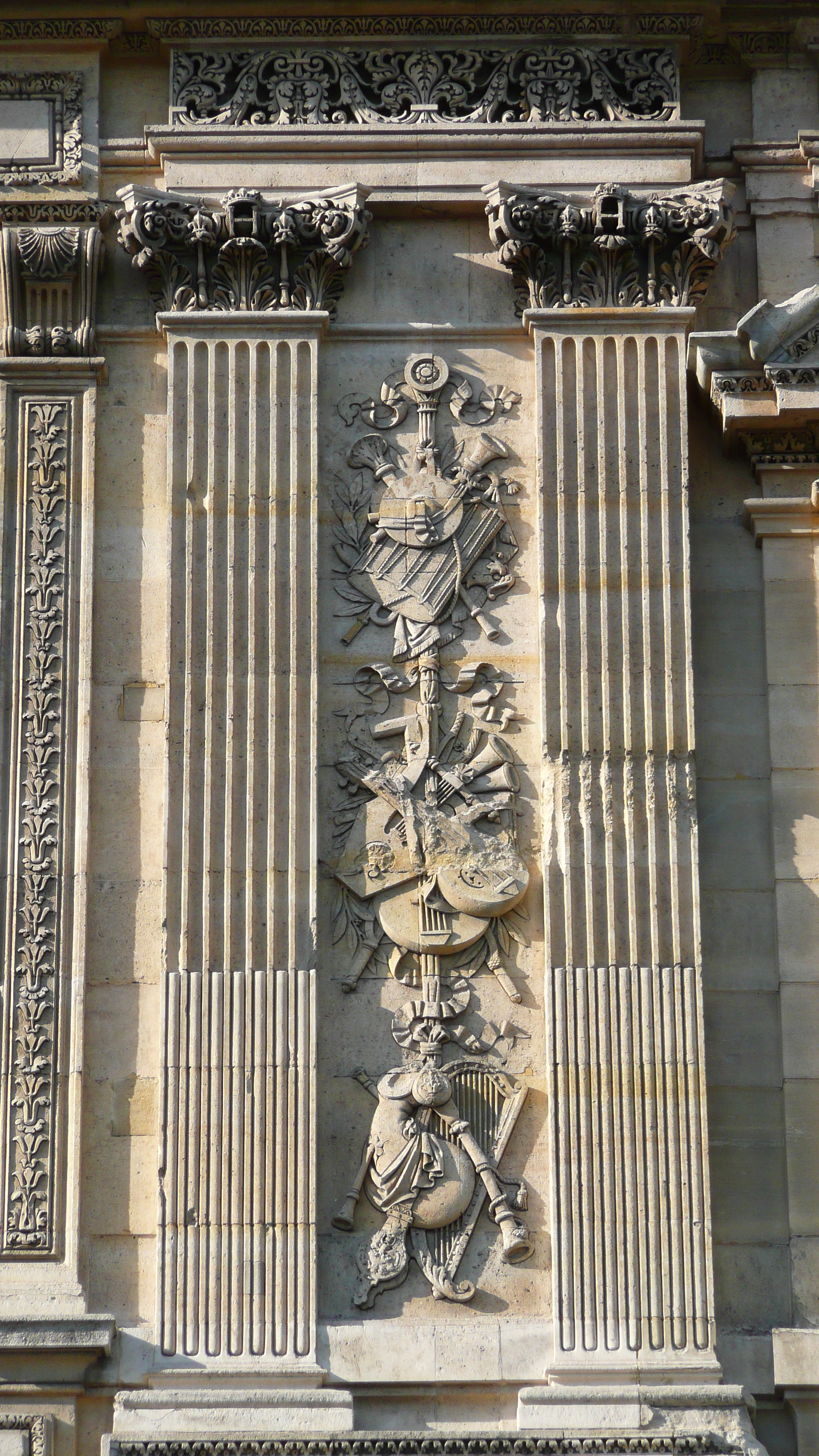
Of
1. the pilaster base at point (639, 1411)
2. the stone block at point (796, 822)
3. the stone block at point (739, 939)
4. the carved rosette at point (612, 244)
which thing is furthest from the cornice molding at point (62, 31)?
the pilaster base at point (639, 1411)

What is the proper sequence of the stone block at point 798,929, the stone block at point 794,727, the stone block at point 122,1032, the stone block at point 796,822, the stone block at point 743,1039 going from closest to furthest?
the stone block at point 122,1032, the stone block at point 743,1039, the stone block at point 798,929, the stone block at point 796,822, the stone block at point 794,727

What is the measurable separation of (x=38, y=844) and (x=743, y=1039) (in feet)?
14.0

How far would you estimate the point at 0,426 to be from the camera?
12969 mm

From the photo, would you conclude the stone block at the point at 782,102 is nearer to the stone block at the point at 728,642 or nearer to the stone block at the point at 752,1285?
the stone block at the point at 728,642

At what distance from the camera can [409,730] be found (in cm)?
1256

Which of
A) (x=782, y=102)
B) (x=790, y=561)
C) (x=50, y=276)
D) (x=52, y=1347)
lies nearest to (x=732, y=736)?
(x=790, y=561)

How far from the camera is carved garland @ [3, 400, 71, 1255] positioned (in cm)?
1181

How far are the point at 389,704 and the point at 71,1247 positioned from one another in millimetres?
3625

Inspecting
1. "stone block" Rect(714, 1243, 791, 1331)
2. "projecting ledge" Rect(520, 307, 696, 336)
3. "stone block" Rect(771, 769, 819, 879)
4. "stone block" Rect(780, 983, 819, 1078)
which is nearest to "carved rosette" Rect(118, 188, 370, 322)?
"projecting ledge" Rect(520, 307, 696, 336)

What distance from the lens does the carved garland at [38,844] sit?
11.8 metres

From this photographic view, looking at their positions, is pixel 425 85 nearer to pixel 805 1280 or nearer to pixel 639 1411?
pixel 805 1280

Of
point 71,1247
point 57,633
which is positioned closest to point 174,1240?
point 71,1247

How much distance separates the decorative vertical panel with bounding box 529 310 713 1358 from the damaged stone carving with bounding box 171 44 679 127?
59.9 inches

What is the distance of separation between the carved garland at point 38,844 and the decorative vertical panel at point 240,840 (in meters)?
0.68
